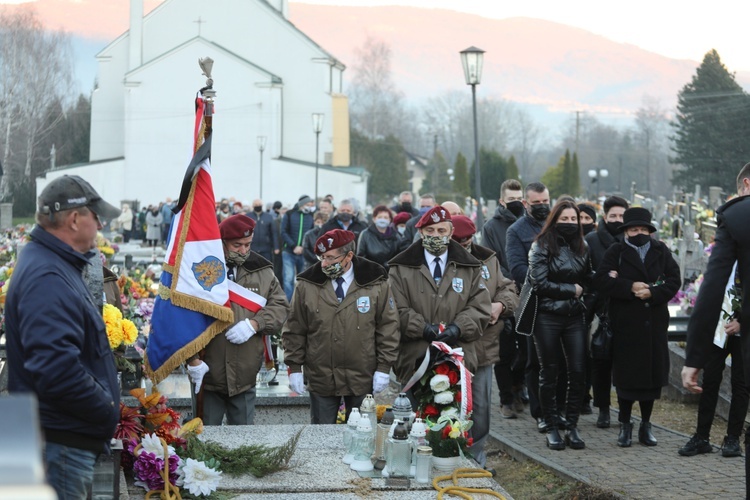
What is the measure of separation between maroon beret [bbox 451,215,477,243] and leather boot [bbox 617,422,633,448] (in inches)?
86.1

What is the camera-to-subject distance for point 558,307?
29.7 feet

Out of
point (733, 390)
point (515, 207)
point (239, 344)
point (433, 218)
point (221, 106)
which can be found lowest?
point (733, 390)

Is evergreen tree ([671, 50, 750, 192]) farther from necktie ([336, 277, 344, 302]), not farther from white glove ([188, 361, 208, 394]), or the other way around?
white glove ([188, 361, 208, 394])

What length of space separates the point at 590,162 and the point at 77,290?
12427cm

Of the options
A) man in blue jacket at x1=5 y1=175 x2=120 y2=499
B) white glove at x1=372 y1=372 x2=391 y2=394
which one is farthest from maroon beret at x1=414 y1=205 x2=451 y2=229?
man in blue jacket at x1=5 y1=175 x2=120 y2=499

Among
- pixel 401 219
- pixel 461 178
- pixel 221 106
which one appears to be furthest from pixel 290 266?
pixel 461 178

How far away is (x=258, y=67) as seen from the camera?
61.8 meters

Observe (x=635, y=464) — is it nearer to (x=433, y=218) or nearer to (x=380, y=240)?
(x=433, y=218)

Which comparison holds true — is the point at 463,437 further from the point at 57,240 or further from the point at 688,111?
the point at 688,111

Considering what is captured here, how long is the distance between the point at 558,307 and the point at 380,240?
5187 millimetres

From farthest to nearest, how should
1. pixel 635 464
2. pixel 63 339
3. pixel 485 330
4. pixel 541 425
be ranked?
pixel 541 425 < pixel 485 330 < pixel 635 464 < pixel 63 339

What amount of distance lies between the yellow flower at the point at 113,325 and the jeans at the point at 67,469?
3103 millimetres

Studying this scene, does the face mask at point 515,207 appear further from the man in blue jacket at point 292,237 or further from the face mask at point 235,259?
the man in blue jacket at point 292,237

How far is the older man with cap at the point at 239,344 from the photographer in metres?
7.96
